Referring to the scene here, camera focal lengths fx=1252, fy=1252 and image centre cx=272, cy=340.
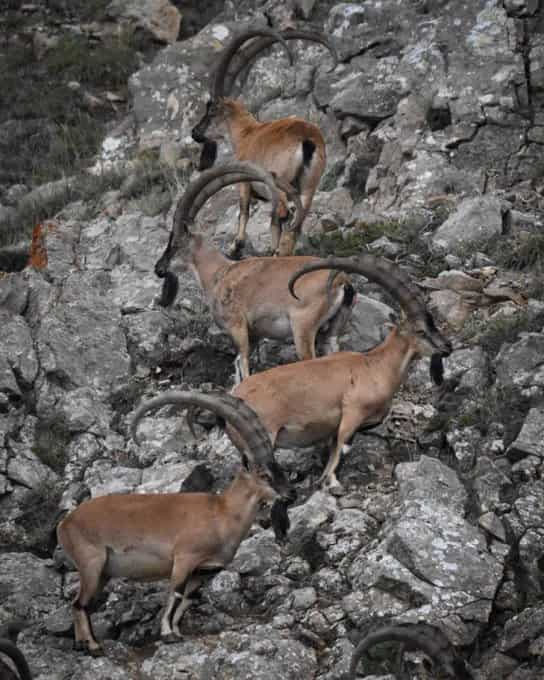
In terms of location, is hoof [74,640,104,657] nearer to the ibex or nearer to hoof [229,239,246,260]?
the ibex

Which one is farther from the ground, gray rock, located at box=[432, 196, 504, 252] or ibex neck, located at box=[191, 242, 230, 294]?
ibex neck, located at box=[191, 242, 230, 294]

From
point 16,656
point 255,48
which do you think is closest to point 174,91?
point 255,48

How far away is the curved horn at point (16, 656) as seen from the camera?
8.46 meters

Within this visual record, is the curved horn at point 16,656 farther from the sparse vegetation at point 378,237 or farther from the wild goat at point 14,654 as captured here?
the sparse vegetation at point 378,237

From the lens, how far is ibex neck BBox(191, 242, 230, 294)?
13.6 metres

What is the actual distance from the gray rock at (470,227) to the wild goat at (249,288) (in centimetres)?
211

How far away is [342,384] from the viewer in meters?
11.0

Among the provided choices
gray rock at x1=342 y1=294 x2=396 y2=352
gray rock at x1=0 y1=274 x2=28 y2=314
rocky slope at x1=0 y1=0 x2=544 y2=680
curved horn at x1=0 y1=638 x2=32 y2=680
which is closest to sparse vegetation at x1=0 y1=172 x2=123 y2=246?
rocky slope at x1=0 y1=0 x2=544 y2=680

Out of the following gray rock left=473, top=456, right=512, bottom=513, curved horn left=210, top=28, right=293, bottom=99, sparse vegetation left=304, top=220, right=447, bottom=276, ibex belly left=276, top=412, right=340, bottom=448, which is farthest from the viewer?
curved horn left=210, top=28, right=293, bottom=99

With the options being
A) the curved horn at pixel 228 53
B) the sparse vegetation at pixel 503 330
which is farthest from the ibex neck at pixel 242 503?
the curved horn at pixel 228 53

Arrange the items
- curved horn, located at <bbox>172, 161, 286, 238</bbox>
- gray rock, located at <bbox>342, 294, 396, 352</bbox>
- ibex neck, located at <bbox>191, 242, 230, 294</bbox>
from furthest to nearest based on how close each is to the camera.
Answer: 1. ibex neck, located at <bbox>191, 242, 230, 294</bbox>
2. curved horn, located at <bbox>172, 161, 286, 238</bbox>
3. gray rock, located at <bbox>342, 294, 396, 352</bbox>

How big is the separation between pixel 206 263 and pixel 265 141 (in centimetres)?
191

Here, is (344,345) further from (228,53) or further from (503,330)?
(228,53)

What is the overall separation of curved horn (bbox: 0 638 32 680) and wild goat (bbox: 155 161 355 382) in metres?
4.57
